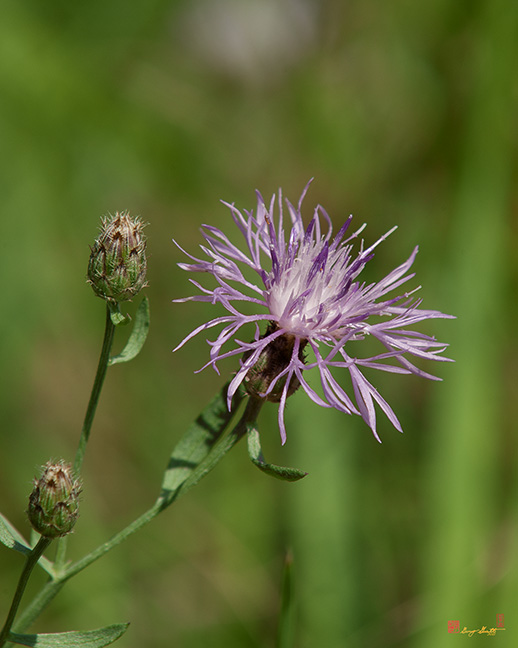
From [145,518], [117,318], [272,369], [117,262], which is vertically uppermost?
[117,262]

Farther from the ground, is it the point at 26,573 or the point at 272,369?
the point at 272,369

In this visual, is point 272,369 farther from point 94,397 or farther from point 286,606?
point 286,606

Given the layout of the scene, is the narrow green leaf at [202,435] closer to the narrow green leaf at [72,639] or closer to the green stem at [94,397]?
the green stem at [94,397]

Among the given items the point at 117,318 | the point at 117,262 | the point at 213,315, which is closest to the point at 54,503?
the point at 117,318

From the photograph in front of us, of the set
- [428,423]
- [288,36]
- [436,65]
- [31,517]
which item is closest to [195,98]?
[288,36]

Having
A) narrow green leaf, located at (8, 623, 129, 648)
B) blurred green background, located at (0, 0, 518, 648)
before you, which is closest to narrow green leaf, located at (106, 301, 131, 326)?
narrow green leaf, located at (8, 623, 129, 648)

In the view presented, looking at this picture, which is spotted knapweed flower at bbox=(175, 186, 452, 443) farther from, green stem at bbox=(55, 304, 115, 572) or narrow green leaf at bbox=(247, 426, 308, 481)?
green stem at bbox=(55, 304, 115, 572)
